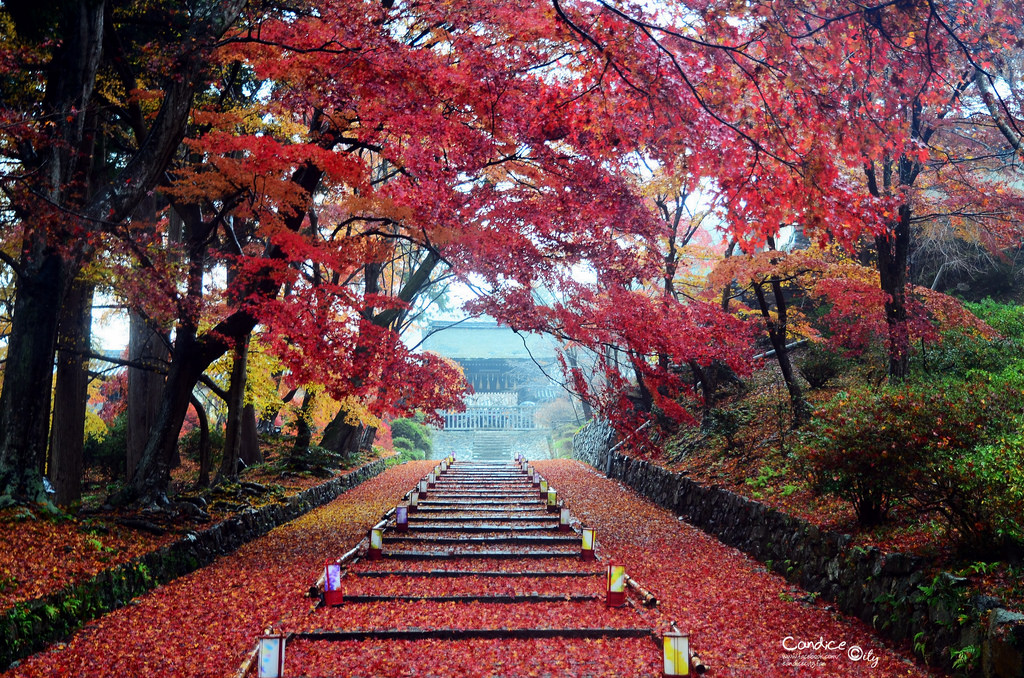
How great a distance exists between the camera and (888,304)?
1000cm

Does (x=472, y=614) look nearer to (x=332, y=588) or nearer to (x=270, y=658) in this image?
(x=332, y=588)

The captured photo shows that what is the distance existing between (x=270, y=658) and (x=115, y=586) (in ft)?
9.70

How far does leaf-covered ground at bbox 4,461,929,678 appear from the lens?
4738mm

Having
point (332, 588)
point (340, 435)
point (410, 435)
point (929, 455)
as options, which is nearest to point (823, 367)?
point (929, 455)

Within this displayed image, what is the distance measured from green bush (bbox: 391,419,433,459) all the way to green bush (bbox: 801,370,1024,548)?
24741 mm

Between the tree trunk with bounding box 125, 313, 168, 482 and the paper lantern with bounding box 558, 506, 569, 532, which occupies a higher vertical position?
the tree trunk with bounding box 125, 313, 168, 482

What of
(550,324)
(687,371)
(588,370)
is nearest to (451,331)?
(588,370)

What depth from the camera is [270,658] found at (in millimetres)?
4223

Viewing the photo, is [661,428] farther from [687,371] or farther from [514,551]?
[514,551]

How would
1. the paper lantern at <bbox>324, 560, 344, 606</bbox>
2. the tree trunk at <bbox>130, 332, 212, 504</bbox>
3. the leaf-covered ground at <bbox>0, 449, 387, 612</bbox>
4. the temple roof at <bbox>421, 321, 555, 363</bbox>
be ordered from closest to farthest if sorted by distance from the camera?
the leaf-covered ground at <bbox>0, 449, 387, 612</bbox> < the paper lantern at <bbox>324, 560, 344, 606</bbox> < the tree trunk at <bbox>130, 332, 212, 504</bbox> < the temple roof at <bbox>421, 321, 555, 363</bbox>

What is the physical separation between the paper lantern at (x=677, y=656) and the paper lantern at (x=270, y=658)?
2451 millimetres

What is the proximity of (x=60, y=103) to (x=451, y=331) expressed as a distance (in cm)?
3776

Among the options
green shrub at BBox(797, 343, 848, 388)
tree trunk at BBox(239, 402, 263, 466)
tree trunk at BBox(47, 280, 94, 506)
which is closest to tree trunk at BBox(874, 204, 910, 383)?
green shrub at BBox(797, 343, 848, 388)

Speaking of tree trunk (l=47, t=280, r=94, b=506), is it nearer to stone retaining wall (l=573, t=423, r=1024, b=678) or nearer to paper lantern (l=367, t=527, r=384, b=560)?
paper lantern (l=367, t=527, r=384, b=560)
